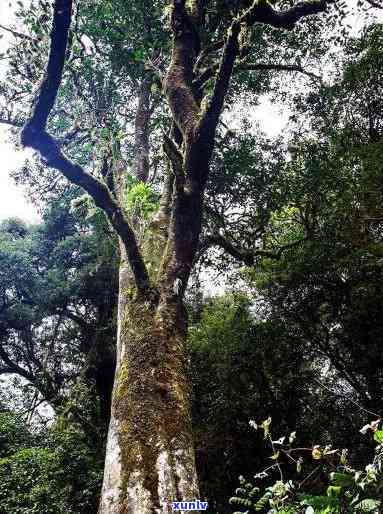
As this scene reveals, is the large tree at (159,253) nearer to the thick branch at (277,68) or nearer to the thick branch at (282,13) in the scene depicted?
the thick branch at (282,13)

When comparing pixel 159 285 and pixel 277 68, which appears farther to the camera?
pixel 277 68

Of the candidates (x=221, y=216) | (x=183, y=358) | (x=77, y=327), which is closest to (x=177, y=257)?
(x=183, y=358)

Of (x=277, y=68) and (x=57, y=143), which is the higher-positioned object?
(x=277, y=68)

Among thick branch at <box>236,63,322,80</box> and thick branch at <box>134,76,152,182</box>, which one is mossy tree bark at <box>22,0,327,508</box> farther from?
thick branch at <box>236,63,322,80</box>

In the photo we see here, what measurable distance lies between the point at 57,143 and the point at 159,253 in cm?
146

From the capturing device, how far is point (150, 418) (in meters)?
2.62

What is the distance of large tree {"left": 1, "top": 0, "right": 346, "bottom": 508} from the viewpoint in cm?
242

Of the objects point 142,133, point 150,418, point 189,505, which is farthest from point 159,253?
point 142,133

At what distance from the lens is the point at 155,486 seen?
228cm

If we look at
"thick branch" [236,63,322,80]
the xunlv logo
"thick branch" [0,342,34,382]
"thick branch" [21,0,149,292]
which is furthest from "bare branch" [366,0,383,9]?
"thick branch" [0,342,34,382]

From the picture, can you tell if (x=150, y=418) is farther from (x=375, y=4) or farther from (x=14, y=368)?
(x=14, y=368)

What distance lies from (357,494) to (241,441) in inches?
340

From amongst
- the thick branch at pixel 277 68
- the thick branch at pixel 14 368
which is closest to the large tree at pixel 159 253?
the thick branch at pixel 277 68

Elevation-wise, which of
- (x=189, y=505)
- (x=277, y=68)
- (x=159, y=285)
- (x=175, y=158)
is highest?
(x=277, y=68)
